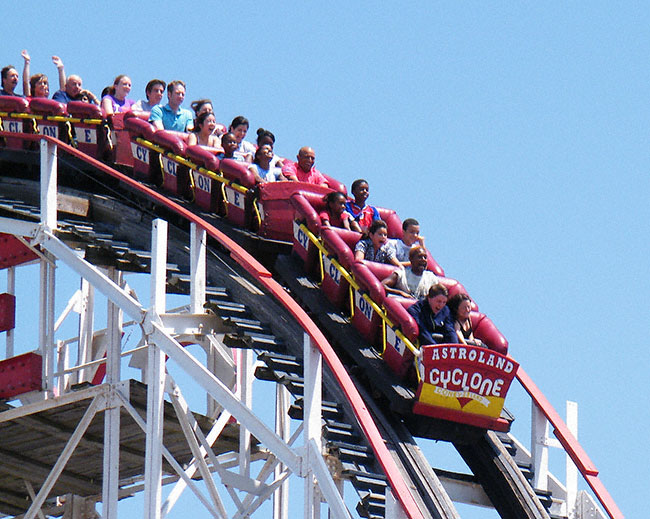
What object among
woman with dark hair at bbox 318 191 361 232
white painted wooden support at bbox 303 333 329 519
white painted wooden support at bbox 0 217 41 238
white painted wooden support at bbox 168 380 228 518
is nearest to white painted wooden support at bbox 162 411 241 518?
white painted wooden support at bbox 168 380 228 518

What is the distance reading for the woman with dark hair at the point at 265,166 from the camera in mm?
14898

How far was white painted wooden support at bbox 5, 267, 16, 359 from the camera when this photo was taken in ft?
51.1

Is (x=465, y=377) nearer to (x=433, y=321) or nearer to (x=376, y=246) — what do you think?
(x=433, y=321)

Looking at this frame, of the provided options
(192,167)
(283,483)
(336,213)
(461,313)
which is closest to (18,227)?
(192,167)

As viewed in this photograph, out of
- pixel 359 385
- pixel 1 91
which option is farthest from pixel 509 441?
pixel 1 91

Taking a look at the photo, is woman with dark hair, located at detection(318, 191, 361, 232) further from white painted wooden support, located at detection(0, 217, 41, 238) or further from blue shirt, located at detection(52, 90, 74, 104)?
blue shirt, located at detection(52, 90, 74, 104)

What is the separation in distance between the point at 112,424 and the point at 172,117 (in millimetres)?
4068

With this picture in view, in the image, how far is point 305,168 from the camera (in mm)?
15219

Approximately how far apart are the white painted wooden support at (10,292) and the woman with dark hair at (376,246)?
4.27 metres

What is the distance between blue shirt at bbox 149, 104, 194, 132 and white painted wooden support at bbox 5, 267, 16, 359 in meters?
2.20

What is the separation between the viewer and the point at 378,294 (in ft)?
40.3

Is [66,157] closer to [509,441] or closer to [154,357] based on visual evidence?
[154,357]

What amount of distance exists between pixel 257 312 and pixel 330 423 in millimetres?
1853

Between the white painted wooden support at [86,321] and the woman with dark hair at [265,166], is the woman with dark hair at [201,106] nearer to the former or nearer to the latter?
the woman with dark hair at [265,166]
